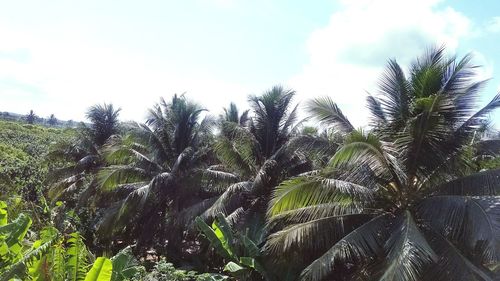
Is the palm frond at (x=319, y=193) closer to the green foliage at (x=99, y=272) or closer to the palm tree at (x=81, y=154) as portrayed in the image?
the green foliage at (x=99, y=272)

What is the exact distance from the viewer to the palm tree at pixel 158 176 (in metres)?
16.4

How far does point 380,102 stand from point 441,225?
3.59m

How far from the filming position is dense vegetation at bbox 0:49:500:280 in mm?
8516

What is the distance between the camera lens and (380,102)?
11.5 metres

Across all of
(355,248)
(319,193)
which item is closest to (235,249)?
(319,193)

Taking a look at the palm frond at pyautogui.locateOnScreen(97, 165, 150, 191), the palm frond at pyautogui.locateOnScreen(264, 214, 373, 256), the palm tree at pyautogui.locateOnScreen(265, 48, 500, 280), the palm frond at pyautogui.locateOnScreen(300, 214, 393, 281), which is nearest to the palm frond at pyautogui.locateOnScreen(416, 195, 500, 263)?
the palm tree at pyautogui.locateOnScreen(265, 48, 500, 280)

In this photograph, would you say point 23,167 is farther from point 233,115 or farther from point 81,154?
point 233,115

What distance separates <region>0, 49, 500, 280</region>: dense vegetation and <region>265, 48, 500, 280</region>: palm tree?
29 millimetres

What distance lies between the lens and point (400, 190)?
10203 millimetres

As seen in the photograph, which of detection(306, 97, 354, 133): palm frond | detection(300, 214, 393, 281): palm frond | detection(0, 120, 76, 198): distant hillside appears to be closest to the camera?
detection(300, 214, 393, 281): palm frond

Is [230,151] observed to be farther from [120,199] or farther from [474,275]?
[474,275]

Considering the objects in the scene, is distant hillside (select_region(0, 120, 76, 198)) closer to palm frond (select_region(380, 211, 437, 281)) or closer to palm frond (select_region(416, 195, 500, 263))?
palm frond (select_region(380, 211, 437, 281))

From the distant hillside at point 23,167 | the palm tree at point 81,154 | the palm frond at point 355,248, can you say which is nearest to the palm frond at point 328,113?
the palm frond at point 355,248

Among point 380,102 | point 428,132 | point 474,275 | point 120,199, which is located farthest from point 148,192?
point 474,275
